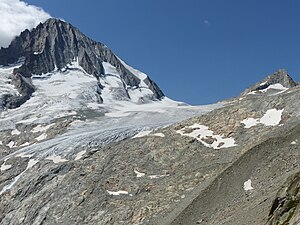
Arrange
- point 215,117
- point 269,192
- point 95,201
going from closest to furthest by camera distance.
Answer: point 269,192 < point 95,201 < point 215,117

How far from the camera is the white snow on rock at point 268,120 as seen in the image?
5549 cm

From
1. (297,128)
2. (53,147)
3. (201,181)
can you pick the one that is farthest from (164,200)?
(53,147)

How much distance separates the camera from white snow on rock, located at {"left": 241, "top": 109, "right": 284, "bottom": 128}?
5549 cm

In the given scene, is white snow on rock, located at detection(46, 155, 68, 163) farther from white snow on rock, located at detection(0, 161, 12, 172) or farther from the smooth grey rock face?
the smooth grey rock face

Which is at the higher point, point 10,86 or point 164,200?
point 10,86

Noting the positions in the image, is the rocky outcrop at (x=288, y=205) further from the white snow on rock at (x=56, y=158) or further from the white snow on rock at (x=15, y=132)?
the white snow on rock at (x=15, y=132)

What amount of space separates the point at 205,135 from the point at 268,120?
7886 mm

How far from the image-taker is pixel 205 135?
58.2 m

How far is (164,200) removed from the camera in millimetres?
44312

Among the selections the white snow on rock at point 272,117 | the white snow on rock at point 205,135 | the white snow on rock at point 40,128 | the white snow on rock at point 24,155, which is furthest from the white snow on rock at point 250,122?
the white snow on rock at point 40,128

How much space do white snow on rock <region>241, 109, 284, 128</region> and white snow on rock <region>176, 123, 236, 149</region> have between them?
13.3ft

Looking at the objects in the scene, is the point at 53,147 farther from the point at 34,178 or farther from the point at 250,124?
the point at 250,124

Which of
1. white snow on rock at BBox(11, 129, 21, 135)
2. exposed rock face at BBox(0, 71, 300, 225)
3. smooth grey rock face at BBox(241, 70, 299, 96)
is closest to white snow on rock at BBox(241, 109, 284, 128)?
exposed rock face at BBox(0, 71, 300, 225)

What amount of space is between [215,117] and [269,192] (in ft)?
91.4
